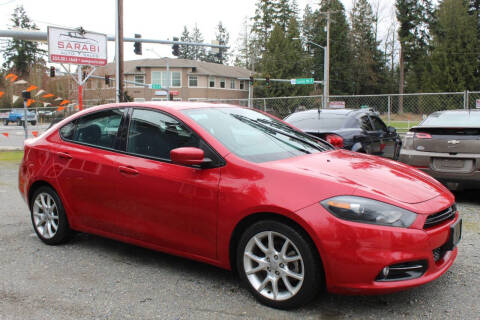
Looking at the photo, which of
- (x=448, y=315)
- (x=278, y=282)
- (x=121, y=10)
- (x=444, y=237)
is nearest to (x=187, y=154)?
(x=278, y=282)

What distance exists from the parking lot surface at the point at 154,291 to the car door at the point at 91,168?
459 mm

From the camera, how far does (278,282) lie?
10.8 feet

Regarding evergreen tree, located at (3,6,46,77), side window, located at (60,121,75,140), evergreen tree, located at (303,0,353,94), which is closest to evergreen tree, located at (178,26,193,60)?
evergreen tree, located at (3,6,46,77)

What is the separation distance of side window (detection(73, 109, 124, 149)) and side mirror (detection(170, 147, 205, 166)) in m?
1.05

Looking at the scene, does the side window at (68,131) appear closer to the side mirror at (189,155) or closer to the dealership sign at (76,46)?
the side mirror at (189,155)

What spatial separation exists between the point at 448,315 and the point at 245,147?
1.92 metres

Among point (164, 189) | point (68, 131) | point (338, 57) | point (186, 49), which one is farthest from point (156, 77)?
point (164, 189)

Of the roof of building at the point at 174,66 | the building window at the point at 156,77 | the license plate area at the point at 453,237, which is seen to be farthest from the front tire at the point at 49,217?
the building window at the point at 156,77

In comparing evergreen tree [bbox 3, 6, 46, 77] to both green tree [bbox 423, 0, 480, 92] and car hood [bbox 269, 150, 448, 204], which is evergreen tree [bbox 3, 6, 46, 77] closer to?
green tree [bbox 423, 0, 480, 92]

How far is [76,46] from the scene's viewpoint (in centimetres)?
1702

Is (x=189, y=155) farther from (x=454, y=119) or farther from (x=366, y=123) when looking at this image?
(x=366, y=123)

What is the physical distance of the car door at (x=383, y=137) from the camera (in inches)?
358

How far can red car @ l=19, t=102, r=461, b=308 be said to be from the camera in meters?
2.99

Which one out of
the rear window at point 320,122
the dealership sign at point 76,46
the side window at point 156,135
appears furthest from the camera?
the dealership sign at point 76,46
